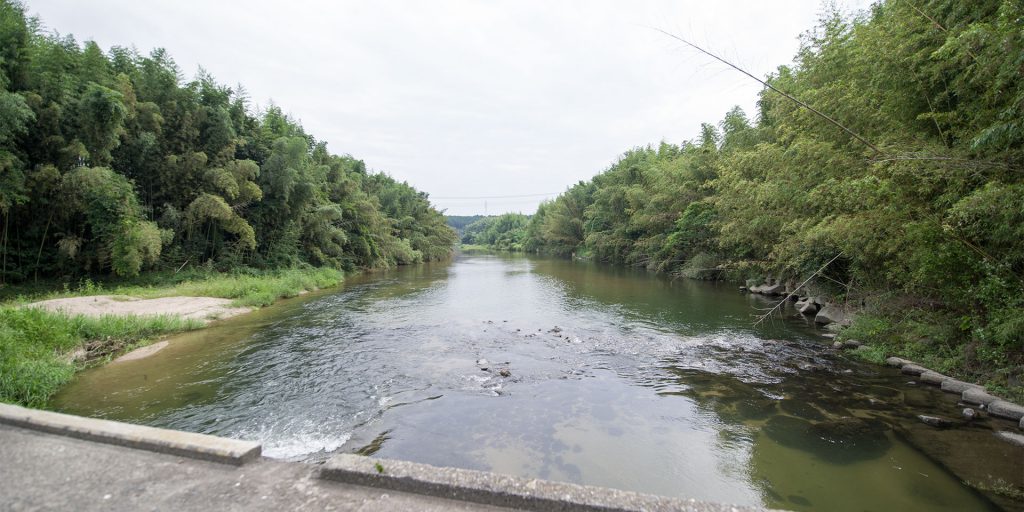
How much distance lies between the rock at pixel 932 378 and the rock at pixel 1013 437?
2.25 metres

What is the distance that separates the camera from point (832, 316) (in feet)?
48.0

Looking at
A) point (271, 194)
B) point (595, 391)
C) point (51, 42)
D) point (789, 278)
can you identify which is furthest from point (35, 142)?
point (789, 278)

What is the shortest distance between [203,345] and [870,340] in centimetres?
1666

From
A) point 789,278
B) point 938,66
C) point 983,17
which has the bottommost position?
point 789,278

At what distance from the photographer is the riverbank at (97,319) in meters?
7.81

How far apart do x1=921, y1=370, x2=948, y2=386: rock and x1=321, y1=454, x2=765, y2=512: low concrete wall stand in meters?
8.14

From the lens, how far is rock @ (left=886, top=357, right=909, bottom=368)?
9469 mm

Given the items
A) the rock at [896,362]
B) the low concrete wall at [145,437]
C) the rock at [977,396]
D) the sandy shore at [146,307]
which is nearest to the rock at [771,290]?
the rock at [896,362]

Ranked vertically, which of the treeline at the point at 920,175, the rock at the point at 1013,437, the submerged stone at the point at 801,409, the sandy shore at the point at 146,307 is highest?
the treeline at the point at 920,175

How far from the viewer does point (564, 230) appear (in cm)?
6359

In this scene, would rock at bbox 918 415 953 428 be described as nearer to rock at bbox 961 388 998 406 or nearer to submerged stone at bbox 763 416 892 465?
submerged stone at bbox 763 416 892 465

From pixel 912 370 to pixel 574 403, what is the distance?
7.02 m

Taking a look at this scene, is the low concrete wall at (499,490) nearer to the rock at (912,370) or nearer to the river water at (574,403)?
the river water at (574,403)

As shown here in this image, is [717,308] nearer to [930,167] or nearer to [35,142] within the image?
[930,167]
